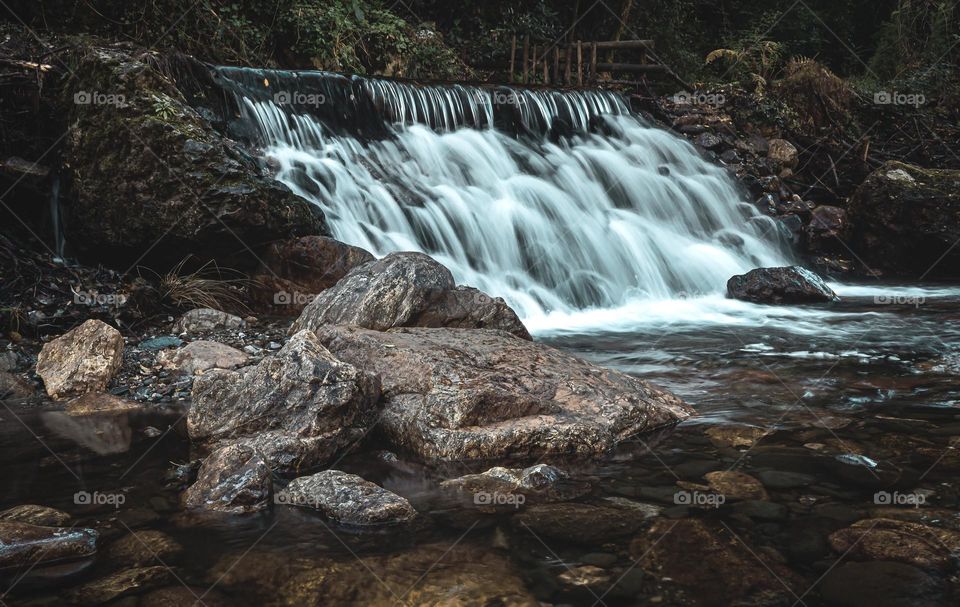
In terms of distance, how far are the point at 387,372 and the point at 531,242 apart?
A: 18.2 ft

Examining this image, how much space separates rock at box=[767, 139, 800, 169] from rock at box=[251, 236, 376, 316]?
10922 mm

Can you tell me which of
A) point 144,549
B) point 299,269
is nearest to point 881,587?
point 144,549

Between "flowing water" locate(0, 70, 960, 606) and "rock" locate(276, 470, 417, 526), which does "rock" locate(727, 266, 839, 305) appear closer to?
"flowing water" locate(0, 70, 960, 606)

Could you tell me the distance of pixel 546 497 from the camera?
12.4 ft

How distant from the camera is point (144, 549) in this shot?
10.6ft

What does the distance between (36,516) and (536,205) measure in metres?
8.45

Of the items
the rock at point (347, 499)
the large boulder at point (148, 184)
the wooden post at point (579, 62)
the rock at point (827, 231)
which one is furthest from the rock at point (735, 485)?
the wooden post at point (579, 62)

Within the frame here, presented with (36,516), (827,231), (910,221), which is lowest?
(36,516)

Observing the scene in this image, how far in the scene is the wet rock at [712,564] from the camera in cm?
288

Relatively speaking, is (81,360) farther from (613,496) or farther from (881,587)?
(881,587)

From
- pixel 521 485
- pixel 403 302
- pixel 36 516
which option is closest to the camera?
pixel 36 516

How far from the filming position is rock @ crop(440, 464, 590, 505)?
3791 millimetres

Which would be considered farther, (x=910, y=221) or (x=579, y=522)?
(x=910, y=221)

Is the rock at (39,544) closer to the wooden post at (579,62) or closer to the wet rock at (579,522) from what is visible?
the wet rock at (579,522)
